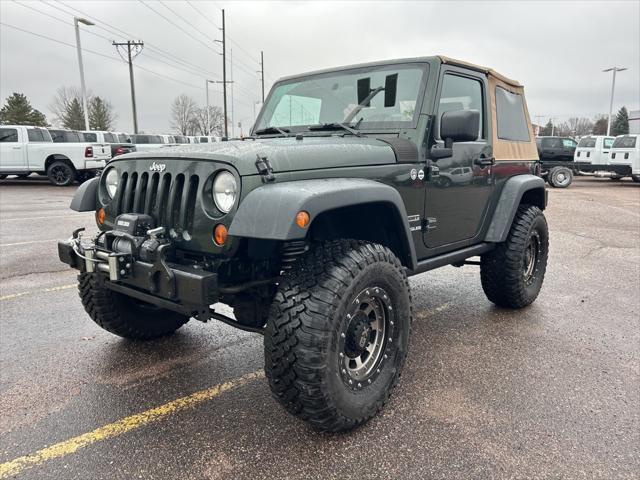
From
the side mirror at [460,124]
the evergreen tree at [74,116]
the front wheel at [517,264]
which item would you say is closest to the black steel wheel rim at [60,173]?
the front wheel at [517,264]

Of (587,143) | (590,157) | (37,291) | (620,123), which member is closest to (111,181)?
(37,291)

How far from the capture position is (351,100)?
3477 mm

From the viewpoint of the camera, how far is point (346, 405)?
7.91 feet

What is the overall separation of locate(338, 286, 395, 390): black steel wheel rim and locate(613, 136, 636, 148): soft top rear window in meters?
20.2

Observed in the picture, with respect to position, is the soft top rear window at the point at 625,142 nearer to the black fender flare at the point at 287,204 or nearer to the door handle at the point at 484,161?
the door handle at the point at 484,161

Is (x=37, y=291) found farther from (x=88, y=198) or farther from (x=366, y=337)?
(x=366, y=337)

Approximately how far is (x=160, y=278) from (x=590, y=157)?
71.2 feet

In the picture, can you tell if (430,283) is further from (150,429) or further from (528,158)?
(150,429)

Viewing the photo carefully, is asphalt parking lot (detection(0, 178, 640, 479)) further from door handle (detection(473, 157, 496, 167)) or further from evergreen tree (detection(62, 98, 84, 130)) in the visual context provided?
evergreen tree (detection(62, 98, 84, 130))

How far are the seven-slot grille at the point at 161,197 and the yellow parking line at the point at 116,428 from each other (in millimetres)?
1078

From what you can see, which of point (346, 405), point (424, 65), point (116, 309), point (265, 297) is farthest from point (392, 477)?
point (424, 65)

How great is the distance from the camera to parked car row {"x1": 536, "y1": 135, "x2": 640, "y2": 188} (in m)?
18.8

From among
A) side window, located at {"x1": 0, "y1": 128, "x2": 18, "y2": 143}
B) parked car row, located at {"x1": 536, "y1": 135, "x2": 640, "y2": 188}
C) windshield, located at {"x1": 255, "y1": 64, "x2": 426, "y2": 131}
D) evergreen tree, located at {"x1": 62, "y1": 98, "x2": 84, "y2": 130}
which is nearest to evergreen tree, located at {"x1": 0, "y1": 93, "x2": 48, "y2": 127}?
evergreen tree, located at {"x1": 62, "y1": 98, "x2": 84, "y2": 130}

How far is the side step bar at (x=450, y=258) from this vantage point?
3.31 meters
